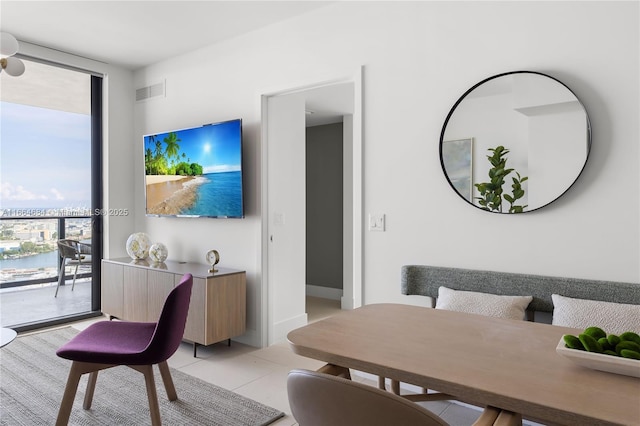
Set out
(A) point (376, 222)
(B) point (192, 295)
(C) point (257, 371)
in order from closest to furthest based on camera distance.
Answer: (A) point (376, 222) < (C) point (257, 371) < (B) point (192, 295)

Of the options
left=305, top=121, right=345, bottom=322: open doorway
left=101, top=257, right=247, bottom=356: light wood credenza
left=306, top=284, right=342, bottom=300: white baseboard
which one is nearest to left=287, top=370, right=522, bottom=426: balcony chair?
left=101, top=257, right=247, bottom=356: light wood credenza

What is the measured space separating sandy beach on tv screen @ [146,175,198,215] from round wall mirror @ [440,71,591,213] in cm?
239

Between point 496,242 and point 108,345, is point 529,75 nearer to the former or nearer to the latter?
point 496,242

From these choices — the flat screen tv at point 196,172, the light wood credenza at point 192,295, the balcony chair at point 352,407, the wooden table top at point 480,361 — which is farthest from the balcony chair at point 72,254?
the balcony chair at point 352,407

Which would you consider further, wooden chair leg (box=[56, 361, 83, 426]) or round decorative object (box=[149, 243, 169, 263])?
round decorative object (box=[149, 243, 169, 263])

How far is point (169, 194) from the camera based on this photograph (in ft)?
13.7

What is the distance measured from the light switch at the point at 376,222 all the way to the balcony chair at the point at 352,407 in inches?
73.6

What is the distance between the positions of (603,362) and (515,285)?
1.19 m

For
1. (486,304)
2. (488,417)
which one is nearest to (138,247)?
(486,304)

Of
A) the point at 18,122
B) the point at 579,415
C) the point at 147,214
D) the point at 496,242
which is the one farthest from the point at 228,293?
the point at 579,415

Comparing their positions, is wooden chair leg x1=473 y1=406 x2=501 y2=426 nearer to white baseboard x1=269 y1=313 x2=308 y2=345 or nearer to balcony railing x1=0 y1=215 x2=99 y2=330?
white baseboard x1=269 y1=313 x2=308 y2=345

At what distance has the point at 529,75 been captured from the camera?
2.37 metres

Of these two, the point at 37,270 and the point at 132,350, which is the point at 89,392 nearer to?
the point at 132,350

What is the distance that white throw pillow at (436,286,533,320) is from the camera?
220 centimetres
